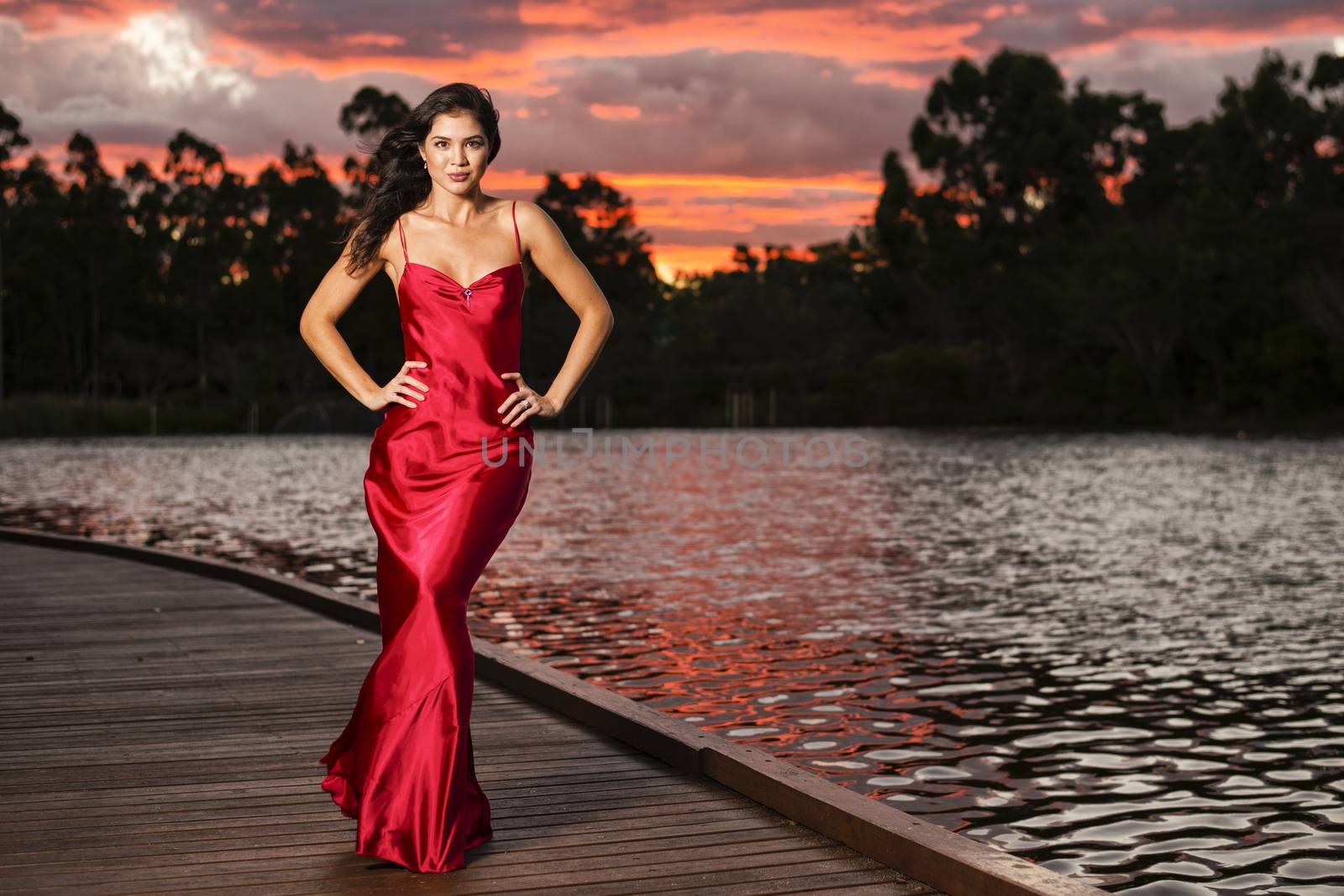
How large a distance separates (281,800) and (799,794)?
1.60 m

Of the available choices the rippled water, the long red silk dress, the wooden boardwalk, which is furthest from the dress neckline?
the rippled water

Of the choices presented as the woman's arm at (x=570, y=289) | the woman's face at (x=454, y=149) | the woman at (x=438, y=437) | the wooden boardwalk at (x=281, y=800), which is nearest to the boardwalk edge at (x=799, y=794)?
the wooden boardwalk at (x=281, y=800)

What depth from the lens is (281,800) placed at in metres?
4.69

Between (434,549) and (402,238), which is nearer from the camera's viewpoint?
(434,549)

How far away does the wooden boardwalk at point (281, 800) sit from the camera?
390 centimetres

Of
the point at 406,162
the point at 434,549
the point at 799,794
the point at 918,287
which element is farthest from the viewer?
the point at 918,287

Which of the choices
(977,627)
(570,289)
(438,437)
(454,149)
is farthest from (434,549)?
(977,627)

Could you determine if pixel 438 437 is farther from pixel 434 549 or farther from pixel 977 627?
pixel 977 627

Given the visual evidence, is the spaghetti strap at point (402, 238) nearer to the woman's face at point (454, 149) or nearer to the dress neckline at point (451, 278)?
the dress neckline at point (451, 278)

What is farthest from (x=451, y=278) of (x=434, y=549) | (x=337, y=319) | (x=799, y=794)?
(x=799, y=794)

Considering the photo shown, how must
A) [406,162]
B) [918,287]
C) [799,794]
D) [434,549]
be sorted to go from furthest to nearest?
1. [918,287]
2. [799,794]
3. [406,162]
4. [434,549]

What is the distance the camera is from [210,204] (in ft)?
249

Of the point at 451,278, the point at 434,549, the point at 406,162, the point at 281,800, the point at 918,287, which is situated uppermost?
the point at 918,287

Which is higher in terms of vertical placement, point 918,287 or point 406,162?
point 918,287
